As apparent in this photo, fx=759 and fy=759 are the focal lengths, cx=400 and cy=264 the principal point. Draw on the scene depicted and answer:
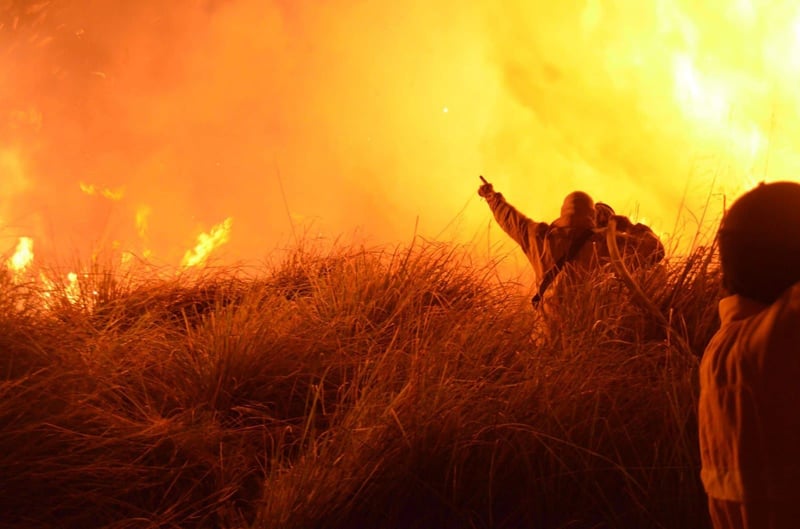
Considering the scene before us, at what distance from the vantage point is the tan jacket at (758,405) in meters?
1.49

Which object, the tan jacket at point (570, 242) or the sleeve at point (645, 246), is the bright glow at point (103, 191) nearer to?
the tan jacket at point (570, 242)

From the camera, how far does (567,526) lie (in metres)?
2.53

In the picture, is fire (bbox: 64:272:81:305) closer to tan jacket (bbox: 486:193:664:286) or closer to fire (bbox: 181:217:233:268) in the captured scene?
fire (bbox: 181:217:233:268)

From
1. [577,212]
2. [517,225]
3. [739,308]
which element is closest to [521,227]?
[517,225]

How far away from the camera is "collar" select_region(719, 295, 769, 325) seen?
1627 millimetres

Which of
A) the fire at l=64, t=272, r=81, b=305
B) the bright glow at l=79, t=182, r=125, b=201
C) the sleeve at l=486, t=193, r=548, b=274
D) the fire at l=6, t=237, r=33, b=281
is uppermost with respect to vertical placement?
the bright glow at l=79, t=182, r=125, b=201

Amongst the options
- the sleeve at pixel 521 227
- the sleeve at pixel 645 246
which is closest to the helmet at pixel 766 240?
the sleeve at pixel 645 246

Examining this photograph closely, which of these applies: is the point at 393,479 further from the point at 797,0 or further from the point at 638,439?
the point at 797,0

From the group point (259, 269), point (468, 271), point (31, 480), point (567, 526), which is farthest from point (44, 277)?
point (567, 526)

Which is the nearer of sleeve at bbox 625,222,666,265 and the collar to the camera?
the collar

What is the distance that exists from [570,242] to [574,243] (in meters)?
0.03

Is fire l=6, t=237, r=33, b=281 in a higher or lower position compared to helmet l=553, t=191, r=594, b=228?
higher

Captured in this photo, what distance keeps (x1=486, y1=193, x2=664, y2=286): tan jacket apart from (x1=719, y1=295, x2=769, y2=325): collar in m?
2.54

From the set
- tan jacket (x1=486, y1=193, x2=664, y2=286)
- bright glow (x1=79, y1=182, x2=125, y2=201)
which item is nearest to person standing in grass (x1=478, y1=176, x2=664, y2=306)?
tan jacket (x1=486, y1=193, x2=664, y2=286)
